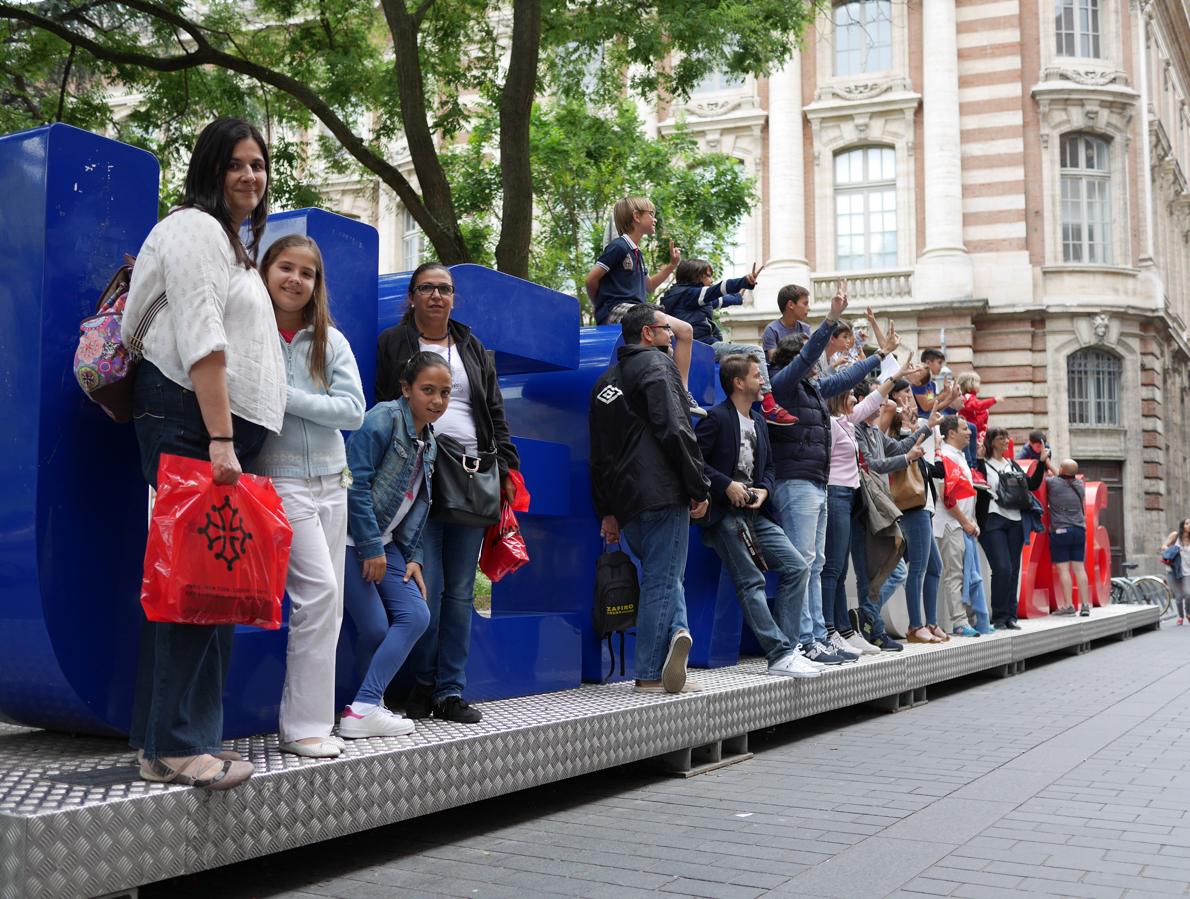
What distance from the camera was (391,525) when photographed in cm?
522

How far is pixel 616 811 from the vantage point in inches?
223

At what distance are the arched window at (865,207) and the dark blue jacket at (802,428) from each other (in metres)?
25.8

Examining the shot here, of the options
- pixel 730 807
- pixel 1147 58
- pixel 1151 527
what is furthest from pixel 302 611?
pixel 1147 58

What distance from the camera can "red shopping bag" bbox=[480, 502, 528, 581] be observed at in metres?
5.77

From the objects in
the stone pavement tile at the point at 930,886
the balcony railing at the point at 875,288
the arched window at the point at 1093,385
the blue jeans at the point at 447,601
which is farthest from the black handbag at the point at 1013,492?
the arched window at the point at 1093,385

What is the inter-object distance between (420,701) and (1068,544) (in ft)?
37.8

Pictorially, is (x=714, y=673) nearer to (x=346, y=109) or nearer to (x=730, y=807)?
(x=730, y=807)

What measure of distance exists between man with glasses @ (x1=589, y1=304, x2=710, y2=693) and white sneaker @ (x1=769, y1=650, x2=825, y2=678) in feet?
3.44

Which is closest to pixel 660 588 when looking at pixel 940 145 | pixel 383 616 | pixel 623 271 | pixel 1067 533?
pixel 383 616

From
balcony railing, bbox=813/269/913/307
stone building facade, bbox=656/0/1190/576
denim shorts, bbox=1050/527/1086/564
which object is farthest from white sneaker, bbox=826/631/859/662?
balcony railing, bbox=813/269/913/307

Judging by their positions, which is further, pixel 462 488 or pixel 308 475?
pixel 462 488

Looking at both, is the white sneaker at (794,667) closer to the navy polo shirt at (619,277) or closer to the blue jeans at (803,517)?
the blue jeans at (803,517)

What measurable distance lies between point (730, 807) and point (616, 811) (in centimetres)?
52

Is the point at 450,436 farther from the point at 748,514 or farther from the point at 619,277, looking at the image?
the point at 619,277
